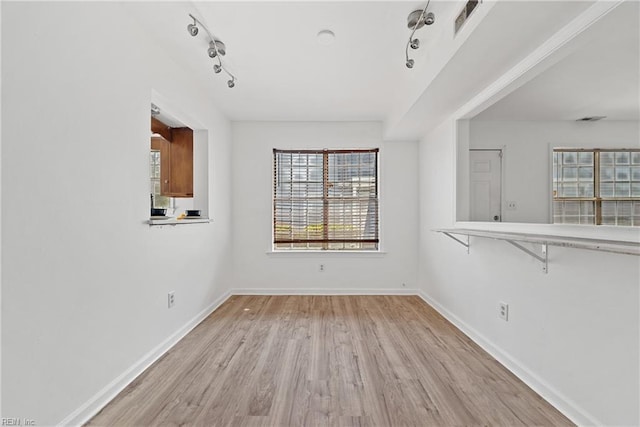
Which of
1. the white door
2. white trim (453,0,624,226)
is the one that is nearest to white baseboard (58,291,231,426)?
white trim (453,0,624,226)

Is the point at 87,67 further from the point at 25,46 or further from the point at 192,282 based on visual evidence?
the point at 192,282

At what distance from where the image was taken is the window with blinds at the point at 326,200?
4254 mm

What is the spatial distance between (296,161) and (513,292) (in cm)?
309

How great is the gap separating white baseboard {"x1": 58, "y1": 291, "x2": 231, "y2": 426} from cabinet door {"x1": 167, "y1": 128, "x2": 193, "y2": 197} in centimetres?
147

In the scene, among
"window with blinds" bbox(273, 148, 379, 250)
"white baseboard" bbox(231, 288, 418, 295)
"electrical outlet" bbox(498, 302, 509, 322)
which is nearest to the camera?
"electrical outlet" bbox(498, 302, 509, 322)

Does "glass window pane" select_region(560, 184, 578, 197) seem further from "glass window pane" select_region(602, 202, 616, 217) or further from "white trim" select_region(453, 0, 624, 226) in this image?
"white trim" select_region(453, 0, 624, 226)

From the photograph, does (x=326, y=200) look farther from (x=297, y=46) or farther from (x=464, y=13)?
(x=464, y=13)

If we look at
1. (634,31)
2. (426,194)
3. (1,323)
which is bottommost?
(1,323)

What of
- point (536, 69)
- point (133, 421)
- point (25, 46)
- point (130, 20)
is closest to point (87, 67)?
point (25, 46)

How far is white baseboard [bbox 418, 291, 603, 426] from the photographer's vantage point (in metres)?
1.56

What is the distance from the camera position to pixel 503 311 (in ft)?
A: 7.30

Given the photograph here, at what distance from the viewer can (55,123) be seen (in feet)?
4.60

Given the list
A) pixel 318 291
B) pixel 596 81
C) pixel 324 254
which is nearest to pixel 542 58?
pixel 596 81

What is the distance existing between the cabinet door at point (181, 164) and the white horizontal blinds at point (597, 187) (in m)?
3.41
